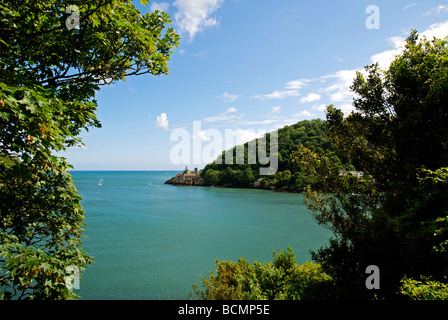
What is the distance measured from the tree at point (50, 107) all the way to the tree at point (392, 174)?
7314mm

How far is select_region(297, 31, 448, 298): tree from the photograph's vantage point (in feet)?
19.9

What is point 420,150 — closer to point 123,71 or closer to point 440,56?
point 440,56

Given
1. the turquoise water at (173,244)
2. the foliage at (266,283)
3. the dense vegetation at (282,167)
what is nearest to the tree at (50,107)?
the foliage at (266,283)

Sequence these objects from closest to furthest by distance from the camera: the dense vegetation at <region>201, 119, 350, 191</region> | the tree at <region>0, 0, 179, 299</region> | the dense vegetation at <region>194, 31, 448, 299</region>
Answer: the tree at <region>0, 0, 179, 299</region>
the dense vegetation at <region>194, 31, 448, 299</region>
the dense vegetation at <region>201, 119, 350, 191</region>

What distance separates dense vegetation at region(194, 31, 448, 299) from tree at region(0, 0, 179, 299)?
21.3 feet

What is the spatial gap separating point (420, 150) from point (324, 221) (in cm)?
412

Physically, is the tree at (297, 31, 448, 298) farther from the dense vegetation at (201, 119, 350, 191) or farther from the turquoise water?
the dense vegetation at (201, 119, 350, 191)

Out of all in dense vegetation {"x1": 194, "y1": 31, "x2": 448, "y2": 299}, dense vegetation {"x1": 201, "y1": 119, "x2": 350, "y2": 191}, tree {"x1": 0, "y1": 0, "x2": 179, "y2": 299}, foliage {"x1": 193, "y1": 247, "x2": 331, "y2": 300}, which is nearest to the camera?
tree {"x1": 0, "y1": 0, "x2": 179, "y2": 299}


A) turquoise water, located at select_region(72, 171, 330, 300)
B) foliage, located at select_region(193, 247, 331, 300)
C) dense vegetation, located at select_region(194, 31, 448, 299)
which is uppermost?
dense vegetation, located at select_region(194, 31, 448, 299)

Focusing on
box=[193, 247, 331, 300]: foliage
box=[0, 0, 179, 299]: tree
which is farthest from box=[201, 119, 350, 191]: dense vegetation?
box=[0, 0, 179, 299]: tree

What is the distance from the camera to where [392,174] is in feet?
27.7

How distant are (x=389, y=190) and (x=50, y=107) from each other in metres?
10.1

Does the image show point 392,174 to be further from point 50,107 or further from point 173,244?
point 173,244

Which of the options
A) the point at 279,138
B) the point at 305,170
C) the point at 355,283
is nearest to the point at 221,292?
the point at 355,283
